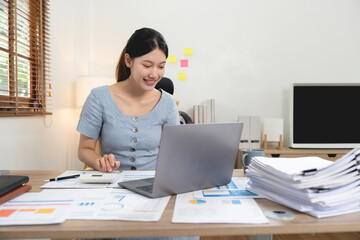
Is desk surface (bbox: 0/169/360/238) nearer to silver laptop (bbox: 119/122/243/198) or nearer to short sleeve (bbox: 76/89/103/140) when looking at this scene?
silver laptop (bbox: 119/122/243/198)

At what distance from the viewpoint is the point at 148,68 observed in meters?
1.45

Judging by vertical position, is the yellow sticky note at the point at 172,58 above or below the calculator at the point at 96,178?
above

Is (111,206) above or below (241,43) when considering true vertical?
below

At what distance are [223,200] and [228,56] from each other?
2.66 meters

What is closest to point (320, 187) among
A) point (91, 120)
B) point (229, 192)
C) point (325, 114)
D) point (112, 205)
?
point (229, 192)

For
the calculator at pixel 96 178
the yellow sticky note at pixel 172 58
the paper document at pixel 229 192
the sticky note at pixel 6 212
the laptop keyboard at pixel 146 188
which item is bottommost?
the paper document at pixel 229 192

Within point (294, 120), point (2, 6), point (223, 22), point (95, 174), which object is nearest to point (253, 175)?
point (95, 174)

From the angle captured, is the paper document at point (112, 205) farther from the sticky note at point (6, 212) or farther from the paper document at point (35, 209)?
the sticky note at point (6, 212)

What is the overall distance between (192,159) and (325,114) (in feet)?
8.70

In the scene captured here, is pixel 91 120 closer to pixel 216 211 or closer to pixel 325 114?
pixel 216 211

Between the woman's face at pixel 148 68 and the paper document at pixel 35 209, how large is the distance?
29.2 inches

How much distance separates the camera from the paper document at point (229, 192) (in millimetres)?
879

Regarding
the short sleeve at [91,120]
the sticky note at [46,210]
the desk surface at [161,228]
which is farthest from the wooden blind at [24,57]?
the desk surface at [161,228]

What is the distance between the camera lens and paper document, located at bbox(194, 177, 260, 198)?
0.88 m
